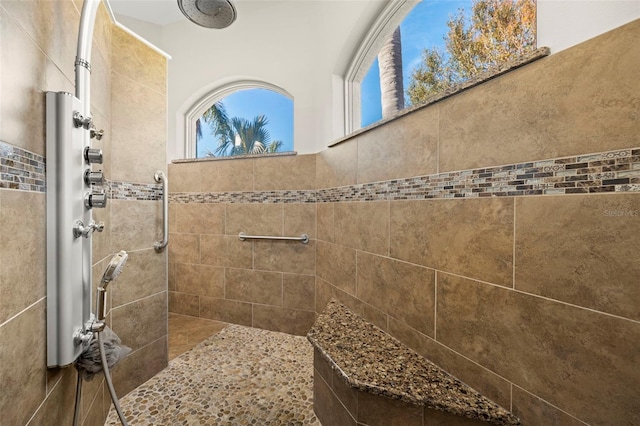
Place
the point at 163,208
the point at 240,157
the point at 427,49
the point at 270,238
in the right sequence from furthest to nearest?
1. the point at 240,157
2. the point at 270,238
3. the point at 163,208
4. the point at 427,49

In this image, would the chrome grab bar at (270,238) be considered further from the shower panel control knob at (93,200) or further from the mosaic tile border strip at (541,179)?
the shower panel control knob at (93,200)

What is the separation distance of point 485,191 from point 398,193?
45 cm

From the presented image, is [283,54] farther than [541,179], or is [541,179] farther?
[283,54]

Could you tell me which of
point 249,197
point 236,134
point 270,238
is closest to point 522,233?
point 270,238

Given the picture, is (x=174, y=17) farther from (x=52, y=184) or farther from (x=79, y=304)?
(x=79, y=304)

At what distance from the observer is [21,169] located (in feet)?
2.37

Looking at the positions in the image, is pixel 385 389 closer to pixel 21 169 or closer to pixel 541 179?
pixel 541 179

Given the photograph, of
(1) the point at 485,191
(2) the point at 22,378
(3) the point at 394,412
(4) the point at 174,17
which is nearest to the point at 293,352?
(3) the point at 394,412

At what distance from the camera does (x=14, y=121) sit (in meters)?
0.70

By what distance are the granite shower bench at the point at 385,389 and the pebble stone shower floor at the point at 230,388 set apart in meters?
0.23

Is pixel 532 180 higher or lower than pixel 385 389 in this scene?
higher

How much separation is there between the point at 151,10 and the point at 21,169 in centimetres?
267

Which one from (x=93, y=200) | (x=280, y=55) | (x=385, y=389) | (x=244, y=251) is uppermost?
(x=280, y=55)

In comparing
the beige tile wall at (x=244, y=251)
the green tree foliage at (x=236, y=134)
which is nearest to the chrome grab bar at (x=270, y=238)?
the beige tile wall at (x=244, y=251)
